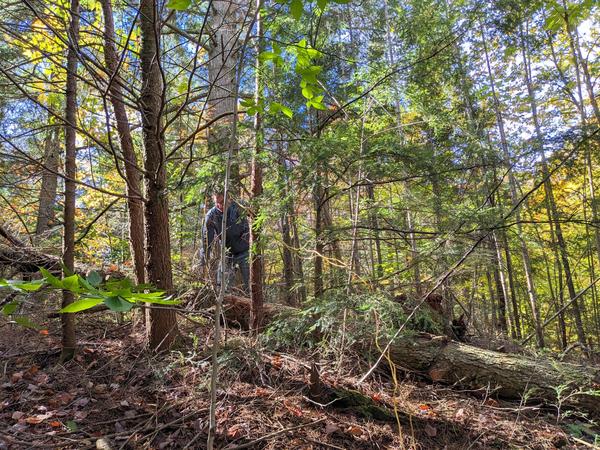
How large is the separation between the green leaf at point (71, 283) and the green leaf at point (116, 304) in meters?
0.06

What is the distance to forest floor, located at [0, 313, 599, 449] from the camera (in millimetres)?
2512

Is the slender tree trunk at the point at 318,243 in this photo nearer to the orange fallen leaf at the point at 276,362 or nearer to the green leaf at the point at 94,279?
the orange fallen leaf at the point at 276,362

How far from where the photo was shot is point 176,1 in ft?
3.58

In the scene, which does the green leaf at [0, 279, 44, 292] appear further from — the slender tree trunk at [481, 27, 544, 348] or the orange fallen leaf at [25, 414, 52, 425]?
the slender tree trunk at [481, 27, 544, 348]

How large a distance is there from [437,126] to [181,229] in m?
5.29

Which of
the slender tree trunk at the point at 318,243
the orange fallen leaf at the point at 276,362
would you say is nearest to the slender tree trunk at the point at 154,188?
the orange fallen leaf at the point at 276,362

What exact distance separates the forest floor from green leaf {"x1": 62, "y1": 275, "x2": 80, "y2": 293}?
2.08 meters

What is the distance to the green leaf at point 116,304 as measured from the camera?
66cm

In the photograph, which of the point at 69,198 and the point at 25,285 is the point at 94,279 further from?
the point at 69,198

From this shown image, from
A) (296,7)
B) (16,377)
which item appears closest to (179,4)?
(296,7)

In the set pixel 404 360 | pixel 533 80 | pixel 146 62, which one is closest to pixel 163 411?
pixel 404 360

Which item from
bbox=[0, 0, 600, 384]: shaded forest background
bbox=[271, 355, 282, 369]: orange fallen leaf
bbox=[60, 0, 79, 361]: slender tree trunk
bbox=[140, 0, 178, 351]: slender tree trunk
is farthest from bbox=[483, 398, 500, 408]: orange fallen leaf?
bbox=[60, 0, 79, 361]: slender tree trunk

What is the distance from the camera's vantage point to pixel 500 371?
3.53 m

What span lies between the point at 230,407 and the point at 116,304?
2570 millimetres
